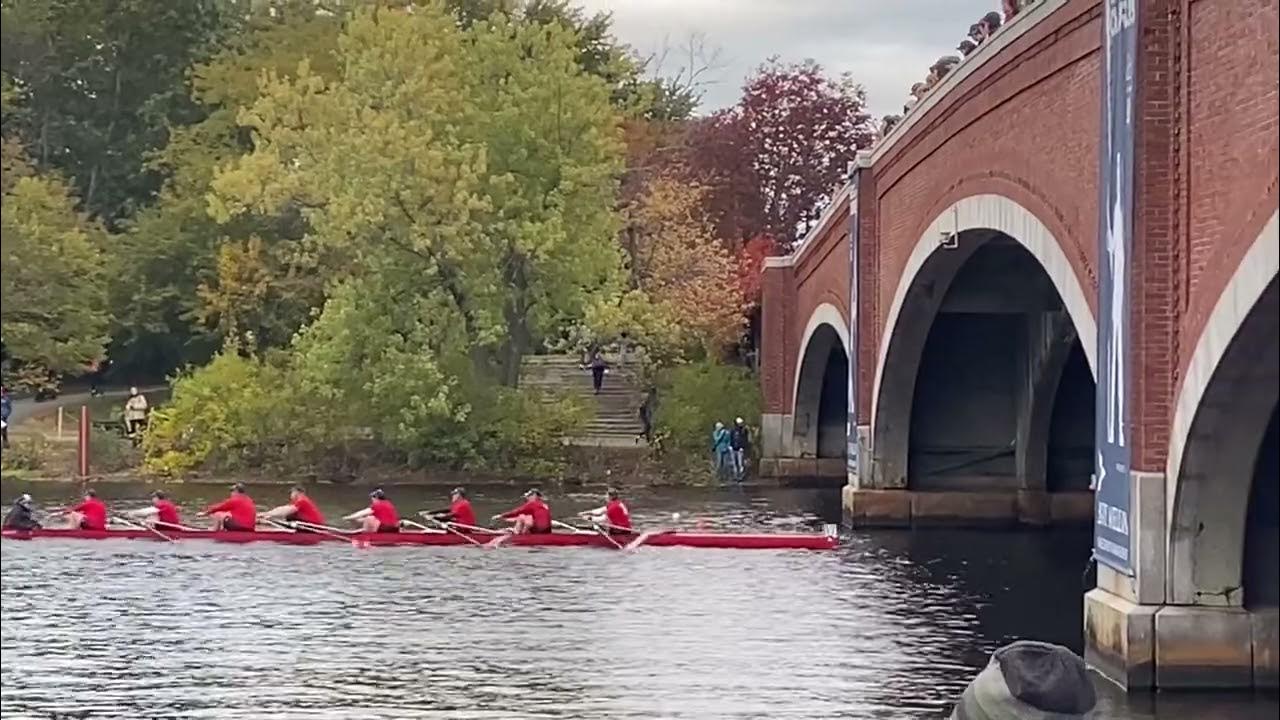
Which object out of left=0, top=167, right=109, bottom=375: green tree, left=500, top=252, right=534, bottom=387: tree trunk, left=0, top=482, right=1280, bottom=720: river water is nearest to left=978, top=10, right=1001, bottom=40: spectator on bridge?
left=0, top=482, right=1280, bottom=720: river water

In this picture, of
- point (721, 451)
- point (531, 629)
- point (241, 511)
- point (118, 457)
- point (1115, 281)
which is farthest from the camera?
point (721, 451)

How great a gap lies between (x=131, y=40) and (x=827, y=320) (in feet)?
99.2

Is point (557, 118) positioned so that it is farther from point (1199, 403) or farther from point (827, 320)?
point (1199, 403)

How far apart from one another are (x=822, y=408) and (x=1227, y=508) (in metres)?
30.6

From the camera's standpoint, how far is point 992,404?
1287 inches

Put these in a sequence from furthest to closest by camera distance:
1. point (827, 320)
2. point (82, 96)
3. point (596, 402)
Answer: point (596, 402)
point (827, 320)
point (82, 96)

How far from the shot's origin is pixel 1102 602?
16.0 metres

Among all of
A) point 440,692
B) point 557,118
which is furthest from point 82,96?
point 557,118

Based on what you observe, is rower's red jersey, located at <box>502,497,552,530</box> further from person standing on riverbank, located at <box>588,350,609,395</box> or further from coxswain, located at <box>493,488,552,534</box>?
person standing on riverbank, located at <box>588,350,609,395</box>

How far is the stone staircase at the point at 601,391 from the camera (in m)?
45.0

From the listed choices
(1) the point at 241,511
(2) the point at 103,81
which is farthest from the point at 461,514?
(2) the point at 103,81

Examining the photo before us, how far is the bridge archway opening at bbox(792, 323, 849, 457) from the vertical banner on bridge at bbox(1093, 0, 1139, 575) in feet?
89.8

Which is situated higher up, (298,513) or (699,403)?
(699,403)

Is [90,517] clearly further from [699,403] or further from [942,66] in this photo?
[699,403]
